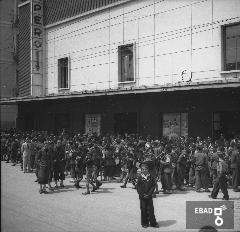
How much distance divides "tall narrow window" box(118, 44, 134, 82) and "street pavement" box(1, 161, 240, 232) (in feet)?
35.8

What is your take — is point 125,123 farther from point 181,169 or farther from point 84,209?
point 84,209

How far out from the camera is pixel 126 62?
2341 centimetres

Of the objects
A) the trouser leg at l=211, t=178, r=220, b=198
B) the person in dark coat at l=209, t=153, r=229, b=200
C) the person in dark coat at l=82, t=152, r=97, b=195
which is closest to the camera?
the person in dark coat at l=209, t=153, r=229, b=200

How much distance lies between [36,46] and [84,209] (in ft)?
70.3

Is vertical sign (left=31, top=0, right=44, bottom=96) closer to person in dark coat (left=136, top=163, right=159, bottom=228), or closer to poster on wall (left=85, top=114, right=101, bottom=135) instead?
poster on wall (left=85, top=114, right=101, bottom=135)

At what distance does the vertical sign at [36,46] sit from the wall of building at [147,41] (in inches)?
31.2

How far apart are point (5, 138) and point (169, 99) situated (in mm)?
11290


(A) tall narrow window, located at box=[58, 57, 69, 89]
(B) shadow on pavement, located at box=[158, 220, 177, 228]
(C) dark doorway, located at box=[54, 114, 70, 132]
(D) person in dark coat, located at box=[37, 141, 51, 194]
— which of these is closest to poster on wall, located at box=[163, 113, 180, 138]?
(C) dark doorway, located at box=[54, 114, 70, 132]

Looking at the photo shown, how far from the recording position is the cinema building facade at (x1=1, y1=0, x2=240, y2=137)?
1839cm

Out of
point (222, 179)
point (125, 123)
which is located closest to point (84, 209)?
point (222, 179)

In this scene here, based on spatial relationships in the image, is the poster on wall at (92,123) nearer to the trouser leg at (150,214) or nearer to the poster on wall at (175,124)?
the poster on wall at (175,124)

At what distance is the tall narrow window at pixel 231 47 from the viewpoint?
18.1 m

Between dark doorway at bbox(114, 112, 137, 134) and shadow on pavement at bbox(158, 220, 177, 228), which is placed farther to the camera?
dark doorway at bbox(114, 112, 137, 134)

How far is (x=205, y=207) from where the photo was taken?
8.55 meters
